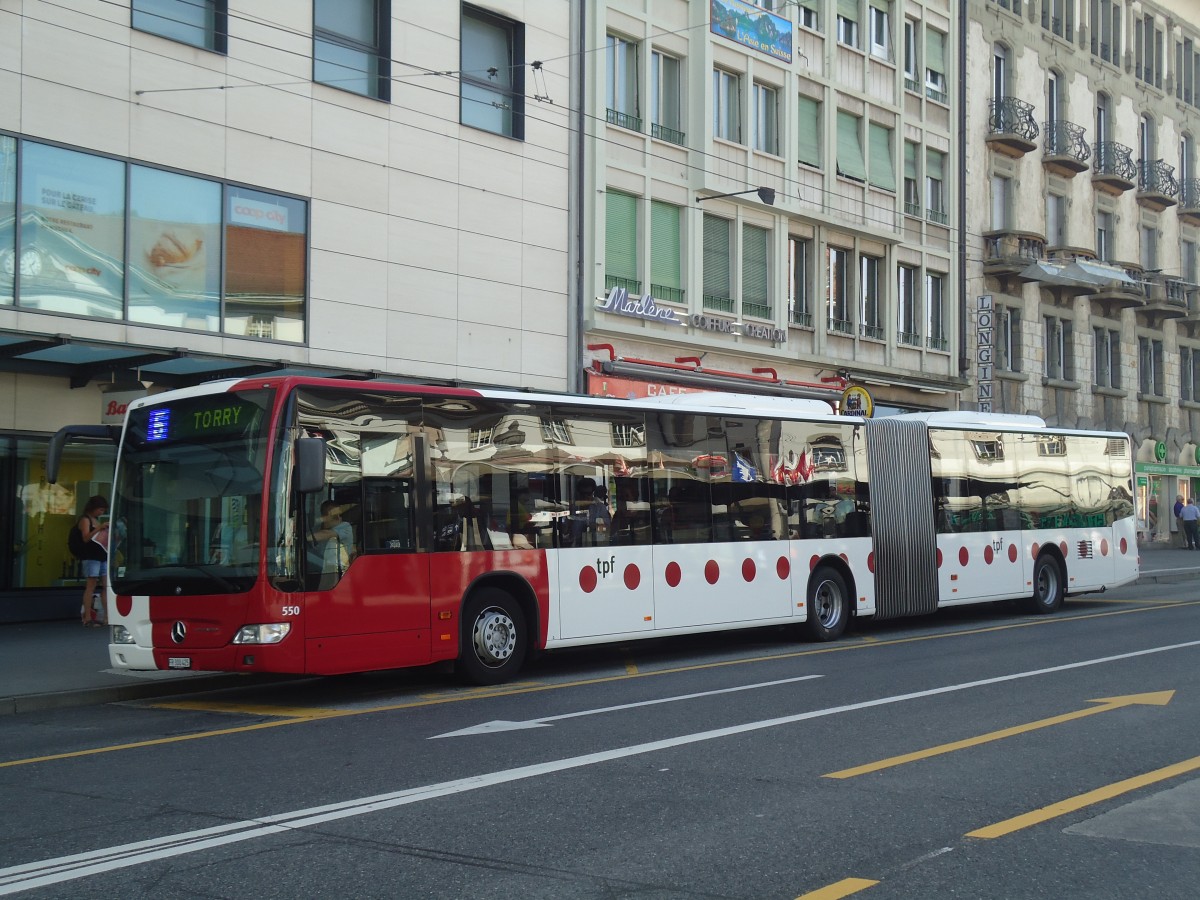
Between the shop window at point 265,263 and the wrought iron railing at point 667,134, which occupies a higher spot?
the wrought iron railing at point 667,134

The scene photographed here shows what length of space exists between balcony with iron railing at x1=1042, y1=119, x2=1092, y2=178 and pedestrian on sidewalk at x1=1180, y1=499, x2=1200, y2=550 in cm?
1130

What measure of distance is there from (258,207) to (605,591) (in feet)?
30.8

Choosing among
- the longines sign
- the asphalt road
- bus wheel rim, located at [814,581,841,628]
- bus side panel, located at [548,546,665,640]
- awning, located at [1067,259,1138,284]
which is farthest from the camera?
awning, located at [1067,259,1138,284]

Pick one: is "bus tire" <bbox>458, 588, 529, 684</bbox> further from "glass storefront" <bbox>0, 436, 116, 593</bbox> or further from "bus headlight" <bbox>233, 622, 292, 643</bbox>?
"glass storefront" <bbox>0, 436, 116, 593</bbox>

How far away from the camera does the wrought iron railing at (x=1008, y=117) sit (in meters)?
38.9

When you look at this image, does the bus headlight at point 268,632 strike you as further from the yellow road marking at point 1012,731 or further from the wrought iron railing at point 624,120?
the wrought iron railing at point 624,120

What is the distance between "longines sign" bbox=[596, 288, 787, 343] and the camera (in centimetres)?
2642

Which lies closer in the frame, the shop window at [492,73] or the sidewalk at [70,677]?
the sidewalk at [70,677]

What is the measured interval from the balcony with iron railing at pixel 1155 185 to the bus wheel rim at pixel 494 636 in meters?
38.5

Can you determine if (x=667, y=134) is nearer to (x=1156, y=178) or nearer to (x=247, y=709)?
(x=247, y=709)

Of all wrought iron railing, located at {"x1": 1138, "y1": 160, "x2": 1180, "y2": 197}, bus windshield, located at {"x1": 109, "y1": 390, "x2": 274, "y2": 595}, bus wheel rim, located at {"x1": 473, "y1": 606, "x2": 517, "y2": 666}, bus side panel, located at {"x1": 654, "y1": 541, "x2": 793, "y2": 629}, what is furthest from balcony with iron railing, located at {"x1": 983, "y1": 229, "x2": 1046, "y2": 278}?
bus windshield, located at {"x1": 109, "y1": 390, "x2": 274, "y2": 595}

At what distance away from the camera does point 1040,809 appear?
23.8 feet

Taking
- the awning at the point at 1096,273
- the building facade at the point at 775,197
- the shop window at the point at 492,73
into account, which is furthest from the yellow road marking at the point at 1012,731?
the awning at the point at 1096,273

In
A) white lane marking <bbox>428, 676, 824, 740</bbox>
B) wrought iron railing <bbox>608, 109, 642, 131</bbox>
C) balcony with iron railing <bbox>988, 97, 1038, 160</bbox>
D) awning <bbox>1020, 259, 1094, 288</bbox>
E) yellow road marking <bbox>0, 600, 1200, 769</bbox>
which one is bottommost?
yellow road marking <bbox>0, 600, 1200, 769</bbox>
